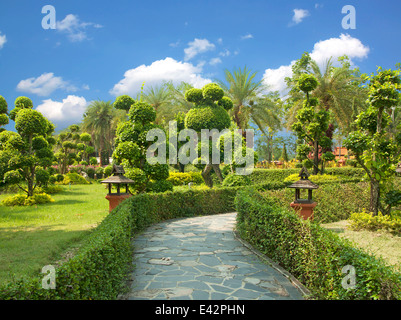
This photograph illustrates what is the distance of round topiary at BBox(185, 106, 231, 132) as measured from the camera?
16.8 m

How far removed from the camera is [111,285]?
14.9 feet

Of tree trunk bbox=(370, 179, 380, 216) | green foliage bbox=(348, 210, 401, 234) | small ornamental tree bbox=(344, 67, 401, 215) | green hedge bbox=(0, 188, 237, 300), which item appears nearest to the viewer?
green hedge bbox=(0, 188, 237, 300)

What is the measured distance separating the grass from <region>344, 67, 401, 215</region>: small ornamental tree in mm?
1026

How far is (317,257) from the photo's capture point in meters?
4.74

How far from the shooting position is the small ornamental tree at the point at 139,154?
12875 mm

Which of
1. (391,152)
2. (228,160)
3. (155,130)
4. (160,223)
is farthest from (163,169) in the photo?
(391,152)

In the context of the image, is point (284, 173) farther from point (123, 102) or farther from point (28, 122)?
point (28, 122)

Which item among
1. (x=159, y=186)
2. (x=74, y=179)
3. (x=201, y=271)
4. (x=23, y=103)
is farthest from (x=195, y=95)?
(x=74, y=179)

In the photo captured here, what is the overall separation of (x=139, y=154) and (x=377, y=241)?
8.83 meters

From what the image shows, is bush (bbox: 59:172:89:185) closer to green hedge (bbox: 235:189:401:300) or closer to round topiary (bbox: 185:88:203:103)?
round topiary (bbox: 185:88:203:103)

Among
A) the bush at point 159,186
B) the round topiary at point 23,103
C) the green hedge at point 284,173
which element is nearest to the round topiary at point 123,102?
the bush at point 159,186

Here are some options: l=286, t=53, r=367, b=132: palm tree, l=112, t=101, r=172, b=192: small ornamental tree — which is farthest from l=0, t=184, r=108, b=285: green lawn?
l=286, t=53, r=367, b=132: palm tree
